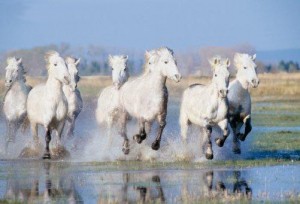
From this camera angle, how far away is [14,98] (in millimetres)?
25781

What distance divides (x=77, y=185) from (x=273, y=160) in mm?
5212

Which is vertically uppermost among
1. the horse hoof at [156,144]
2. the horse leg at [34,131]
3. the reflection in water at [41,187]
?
the horse leg at [34,131]

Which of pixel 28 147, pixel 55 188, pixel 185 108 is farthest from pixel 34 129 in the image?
pixel 55 188

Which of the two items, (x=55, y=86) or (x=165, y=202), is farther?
(x=55, y=86)

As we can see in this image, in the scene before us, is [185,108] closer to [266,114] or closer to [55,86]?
[55,86]

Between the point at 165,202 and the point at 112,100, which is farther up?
the point at 112,100

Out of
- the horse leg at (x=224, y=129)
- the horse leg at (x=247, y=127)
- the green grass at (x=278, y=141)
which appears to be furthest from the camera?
the green grass at (x=278, y=141)

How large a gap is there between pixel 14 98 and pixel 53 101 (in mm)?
2668

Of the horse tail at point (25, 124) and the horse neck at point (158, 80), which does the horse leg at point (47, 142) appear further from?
the horse tail at point (25, 124)

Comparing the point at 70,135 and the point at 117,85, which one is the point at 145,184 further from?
the point at 70,135

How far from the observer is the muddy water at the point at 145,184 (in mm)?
16156

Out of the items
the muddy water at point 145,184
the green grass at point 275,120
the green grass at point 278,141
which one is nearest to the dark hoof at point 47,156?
the muddy water at point 145,184

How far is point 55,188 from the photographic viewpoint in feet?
58.4

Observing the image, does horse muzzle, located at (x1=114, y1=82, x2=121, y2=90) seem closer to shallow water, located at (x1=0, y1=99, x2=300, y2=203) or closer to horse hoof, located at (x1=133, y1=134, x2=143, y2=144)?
shallow water, located at (x1=0, y1=99, x2=300, y2=203)
